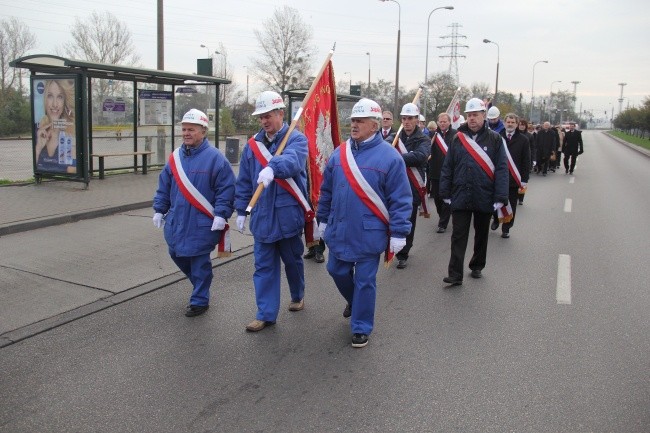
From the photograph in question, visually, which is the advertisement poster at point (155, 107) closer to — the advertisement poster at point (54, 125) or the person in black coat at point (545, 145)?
the advertisement poster at point (54, 125)

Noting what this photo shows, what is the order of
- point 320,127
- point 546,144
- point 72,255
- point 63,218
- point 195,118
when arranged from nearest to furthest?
1. point 195,118
2. point 320,127
3. point 72,255
4. point 63,218
5. point 546,144

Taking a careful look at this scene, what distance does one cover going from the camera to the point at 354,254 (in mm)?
4637

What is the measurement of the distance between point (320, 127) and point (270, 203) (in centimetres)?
142

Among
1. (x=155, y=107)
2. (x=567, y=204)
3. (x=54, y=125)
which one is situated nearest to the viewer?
(x=54, y=125)

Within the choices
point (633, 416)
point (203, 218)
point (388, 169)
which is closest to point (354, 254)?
point (388, 169)

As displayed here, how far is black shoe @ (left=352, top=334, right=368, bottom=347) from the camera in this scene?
4684 millimetres

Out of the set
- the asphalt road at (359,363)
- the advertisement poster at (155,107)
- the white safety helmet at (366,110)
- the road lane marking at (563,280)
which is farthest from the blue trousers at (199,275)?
the advertisement poster at (155,107)

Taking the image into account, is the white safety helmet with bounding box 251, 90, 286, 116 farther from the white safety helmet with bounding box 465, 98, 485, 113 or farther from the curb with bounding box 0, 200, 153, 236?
the curb with bounding box 0, 200, 153, 236

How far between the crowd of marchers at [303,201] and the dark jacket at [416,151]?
3.09 feet

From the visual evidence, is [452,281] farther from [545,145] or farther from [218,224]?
[545,145]

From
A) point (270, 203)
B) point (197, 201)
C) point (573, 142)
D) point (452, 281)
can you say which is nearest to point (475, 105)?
point (452, 281)

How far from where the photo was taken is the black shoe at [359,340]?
15.4ft

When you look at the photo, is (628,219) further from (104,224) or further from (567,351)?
(104,224)

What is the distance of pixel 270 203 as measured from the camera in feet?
16.4
